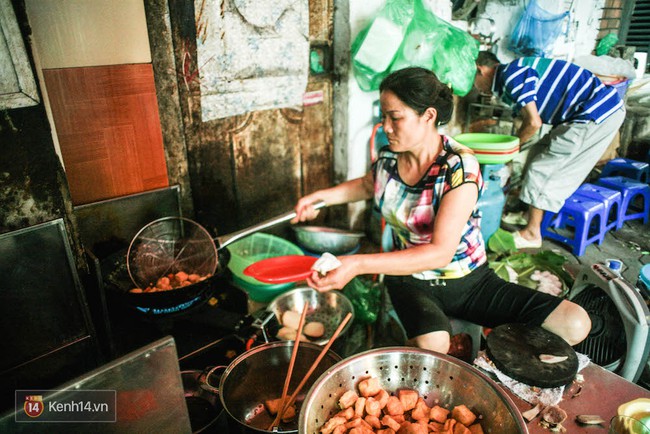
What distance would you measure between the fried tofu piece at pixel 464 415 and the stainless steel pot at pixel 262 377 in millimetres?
649

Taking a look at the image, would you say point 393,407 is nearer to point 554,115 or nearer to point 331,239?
point 331,239

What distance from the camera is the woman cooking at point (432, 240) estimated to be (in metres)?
2.08

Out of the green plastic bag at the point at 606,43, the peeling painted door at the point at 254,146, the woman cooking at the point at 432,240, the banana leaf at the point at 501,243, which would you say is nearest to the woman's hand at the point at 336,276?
the woman cooking at the point at 432,240

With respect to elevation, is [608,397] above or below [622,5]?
below

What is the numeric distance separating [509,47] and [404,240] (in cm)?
442

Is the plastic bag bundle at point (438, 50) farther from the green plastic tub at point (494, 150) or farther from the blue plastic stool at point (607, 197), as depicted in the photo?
the blue plastic stool at point (607, 197)

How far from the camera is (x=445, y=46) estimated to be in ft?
12.5

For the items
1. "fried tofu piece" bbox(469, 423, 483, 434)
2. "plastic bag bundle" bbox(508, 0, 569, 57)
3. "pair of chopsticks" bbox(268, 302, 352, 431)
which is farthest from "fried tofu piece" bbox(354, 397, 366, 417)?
"plastic bag bundle" bbox(508, 0, 569, 57)

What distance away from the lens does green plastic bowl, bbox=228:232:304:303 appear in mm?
3049

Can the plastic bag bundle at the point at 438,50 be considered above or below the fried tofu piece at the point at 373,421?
above

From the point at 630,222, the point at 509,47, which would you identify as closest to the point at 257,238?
the point at 509,47

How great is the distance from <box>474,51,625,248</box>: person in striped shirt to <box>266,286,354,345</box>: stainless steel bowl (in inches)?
111

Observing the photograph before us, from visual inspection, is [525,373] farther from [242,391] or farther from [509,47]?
[509,47]

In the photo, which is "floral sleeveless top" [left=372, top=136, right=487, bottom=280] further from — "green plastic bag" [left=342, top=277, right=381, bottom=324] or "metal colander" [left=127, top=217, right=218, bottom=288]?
"metal colander" [left=127, top=217, right=218, bottom=288]
